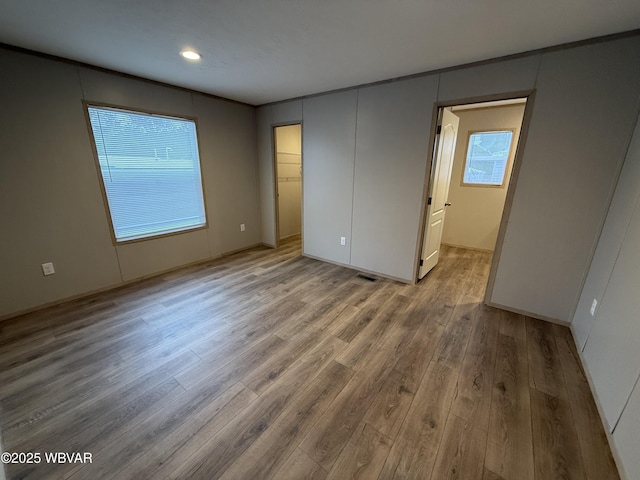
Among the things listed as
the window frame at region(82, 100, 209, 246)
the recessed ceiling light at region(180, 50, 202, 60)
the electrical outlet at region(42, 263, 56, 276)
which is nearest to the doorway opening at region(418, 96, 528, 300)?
the recessed ceiling light at region(180, 50, 202, 60)

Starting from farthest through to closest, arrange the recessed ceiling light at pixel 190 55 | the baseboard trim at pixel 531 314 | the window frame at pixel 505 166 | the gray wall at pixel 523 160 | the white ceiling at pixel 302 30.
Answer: the window frame at pixel 505 166 → the baseboard trim at pixel 531 314 → the recessed ceiling light at pixel 190 55 → the gray wall at pixel 523 160 → the white ceiling at pixel 302 30

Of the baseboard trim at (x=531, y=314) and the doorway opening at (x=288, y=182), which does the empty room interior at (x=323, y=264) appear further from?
the doorway opening at (x=288, y=182)

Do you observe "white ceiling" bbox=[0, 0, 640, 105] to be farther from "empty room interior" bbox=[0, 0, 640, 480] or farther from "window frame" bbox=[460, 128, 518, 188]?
"window frame" bbox=[460, 128, 518, 188]

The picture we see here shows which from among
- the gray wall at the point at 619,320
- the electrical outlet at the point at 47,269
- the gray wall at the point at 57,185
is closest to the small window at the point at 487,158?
the gray wall at the point at 619,320

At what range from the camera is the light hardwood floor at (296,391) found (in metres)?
1.28

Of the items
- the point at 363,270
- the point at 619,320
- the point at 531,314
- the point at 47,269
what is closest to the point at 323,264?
the point at 363,270

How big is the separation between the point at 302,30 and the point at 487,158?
388 cm

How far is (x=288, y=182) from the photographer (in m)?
4.94

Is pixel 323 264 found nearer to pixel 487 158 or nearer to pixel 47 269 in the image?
pixel 47 269

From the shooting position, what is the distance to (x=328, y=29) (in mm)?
1835

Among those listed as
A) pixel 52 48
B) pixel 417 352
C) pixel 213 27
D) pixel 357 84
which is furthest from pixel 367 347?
pixel 52 48

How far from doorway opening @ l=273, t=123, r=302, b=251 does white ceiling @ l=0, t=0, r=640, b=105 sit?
201cm

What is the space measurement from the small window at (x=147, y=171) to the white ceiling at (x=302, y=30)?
0.62 m

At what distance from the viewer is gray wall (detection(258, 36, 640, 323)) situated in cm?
→ 198
